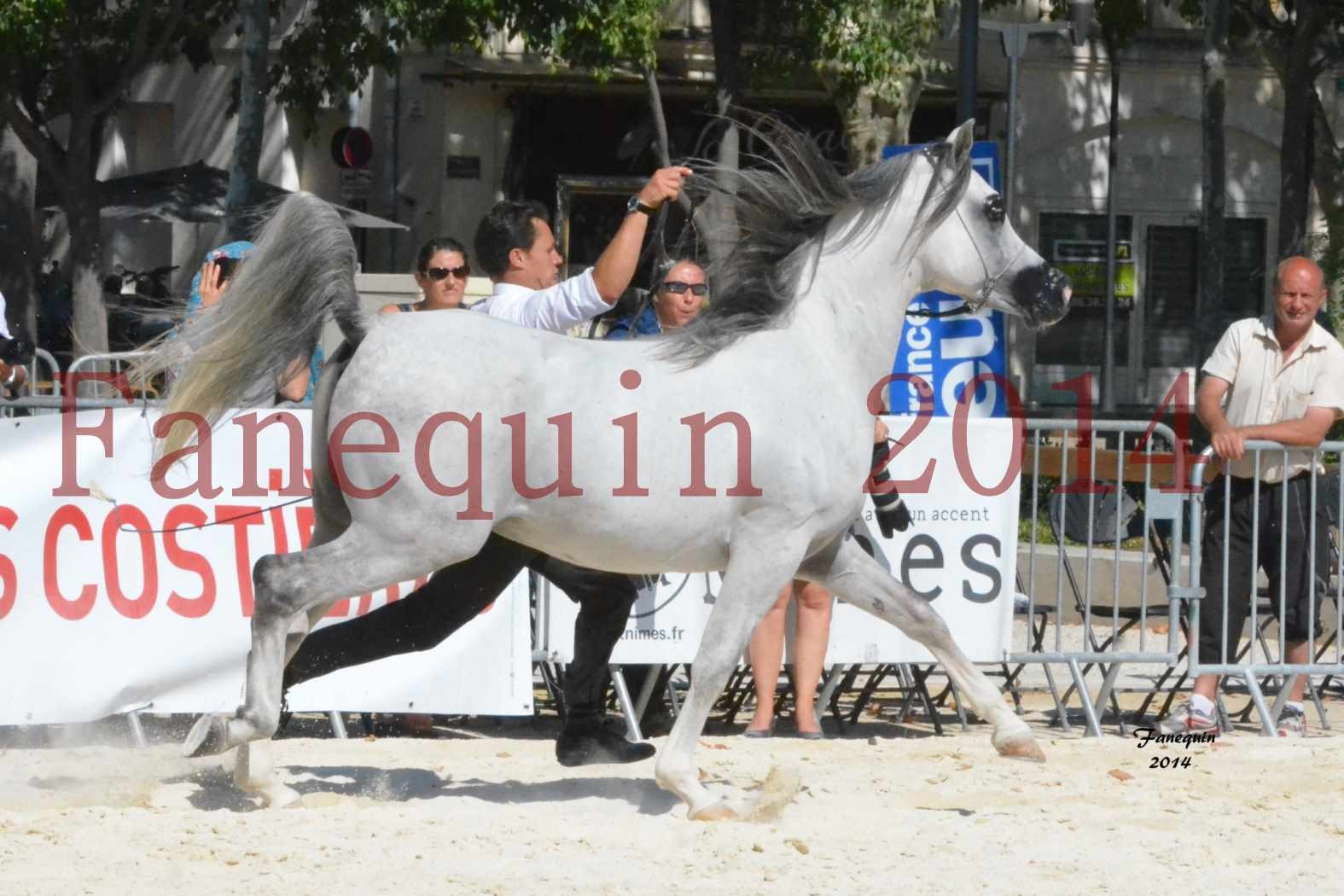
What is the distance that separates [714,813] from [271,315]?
6.13 ft

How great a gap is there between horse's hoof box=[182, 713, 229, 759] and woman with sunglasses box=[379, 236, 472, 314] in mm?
2389

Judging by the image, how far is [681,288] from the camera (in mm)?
7156

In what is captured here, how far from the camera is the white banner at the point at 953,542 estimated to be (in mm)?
7562

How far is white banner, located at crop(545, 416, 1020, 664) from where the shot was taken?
756cm

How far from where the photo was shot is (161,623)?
22.6 feet

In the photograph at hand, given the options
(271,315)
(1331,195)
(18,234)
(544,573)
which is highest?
(1331,195)

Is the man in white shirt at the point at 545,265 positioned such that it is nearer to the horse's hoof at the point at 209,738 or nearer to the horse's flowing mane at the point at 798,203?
the horse's flowing mane at the point at 798,203

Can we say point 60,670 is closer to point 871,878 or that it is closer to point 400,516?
point 400,516

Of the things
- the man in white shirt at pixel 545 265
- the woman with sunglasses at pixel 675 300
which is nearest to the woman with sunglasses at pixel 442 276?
the woman with sunglasses at pixel 675 300

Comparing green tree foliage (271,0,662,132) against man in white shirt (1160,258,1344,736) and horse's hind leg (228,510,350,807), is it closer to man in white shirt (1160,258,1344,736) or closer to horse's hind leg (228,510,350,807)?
man in white shirt (1160,258,1344,736)

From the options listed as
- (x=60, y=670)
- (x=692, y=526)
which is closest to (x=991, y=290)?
(x=692, y=526)

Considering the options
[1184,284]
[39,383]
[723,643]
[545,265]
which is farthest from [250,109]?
[1184,284]

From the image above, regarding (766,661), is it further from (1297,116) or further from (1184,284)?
(1184,284)

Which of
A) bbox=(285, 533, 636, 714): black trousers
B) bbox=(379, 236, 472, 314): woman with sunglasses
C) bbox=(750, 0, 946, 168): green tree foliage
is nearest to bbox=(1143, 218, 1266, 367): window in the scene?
bbox=(750, 0, 946, 168): green tree foliage
